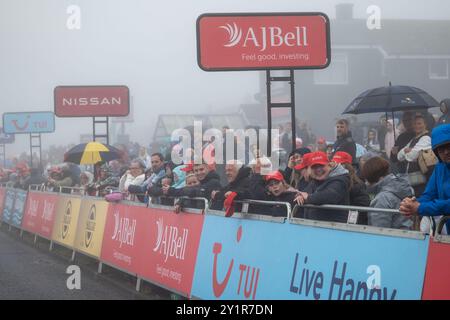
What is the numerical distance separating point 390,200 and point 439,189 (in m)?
1.04

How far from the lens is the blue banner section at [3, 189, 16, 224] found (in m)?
23.5

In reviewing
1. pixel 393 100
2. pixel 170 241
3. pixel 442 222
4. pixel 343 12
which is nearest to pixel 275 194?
pixel 170 241

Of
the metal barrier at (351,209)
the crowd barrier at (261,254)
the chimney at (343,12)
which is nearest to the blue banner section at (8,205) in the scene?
the crowd barrier at (261,254)

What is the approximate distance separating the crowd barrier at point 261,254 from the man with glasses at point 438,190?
18 centimetres

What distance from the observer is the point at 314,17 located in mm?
10242

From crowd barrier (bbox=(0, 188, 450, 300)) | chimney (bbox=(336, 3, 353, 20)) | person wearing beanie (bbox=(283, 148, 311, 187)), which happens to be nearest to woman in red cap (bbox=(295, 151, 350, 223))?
crowd barrier (bbox=(0, 188, 450, 300))

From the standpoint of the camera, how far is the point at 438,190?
6000mm

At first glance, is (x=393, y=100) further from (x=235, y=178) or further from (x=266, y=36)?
(x=235, y=178)

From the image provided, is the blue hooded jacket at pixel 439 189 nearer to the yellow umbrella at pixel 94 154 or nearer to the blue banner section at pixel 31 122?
the yellow umbrella at pixel 94 154

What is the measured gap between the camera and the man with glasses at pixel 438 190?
216 inches

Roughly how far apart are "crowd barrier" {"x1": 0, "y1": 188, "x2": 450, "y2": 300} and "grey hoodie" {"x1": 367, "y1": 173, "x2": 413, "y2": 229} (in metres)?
0.26
